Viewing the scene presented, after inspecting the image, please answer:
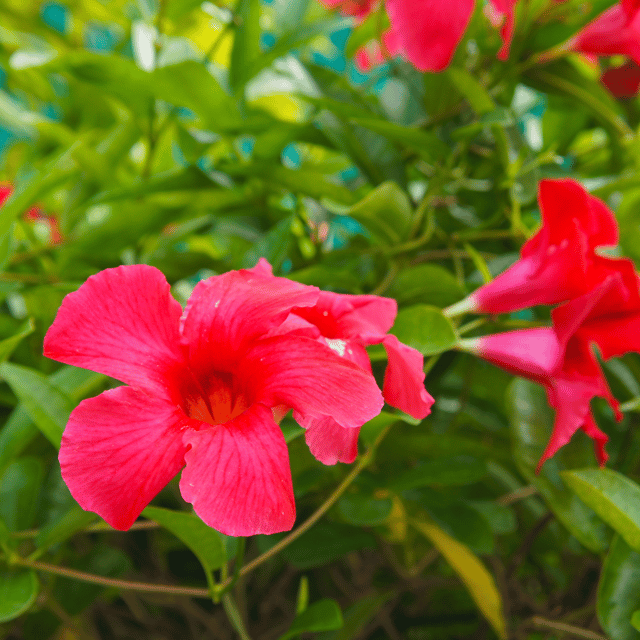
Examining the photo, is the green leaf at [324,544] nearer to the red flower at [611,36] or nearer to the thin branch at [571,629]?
the thin branch at [571,629]

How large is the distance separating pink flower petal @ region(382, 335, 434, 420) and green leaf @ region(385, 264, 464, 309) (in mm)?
158

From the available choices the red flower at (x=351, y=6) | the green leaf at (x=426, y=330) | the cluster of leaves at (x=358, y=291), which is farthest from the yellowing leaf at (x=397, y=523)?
the red flower at (x=351, y=6)

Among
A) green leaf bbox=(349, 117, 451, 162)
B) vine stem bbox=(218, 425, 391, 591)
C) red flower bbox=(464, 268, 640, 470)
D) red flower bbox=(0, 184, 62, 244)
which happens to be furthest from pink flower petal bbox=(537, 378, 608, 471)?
red flower bbox=(0, 184, 62, 244)

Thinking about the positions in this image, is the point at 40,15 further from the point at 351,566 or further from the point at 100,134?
the point at 351,566

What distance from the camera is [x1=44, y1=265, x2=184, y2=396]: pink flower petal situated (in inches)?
8.9

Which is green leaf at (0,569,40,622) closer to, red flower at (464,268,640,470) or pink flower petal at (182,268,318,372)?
pink flower petal at (182,268,318,372)

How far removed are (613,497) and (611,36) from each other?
382 mm

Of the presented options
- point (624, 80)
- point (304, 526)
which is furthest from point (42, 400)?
point (624, 80)

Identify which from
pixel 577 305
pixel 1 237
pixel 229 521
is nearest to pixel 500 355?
pixel 577 305

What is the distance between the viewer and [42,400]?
32 cm

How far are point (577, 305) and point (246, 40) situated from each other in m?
0.38

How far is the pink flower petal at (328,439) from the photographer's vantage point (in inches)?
9.6

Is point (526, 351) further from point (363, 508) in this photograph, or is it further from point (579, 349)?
point (363, 508)

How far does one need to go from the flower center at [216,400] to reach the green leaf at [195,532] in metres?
0.05
